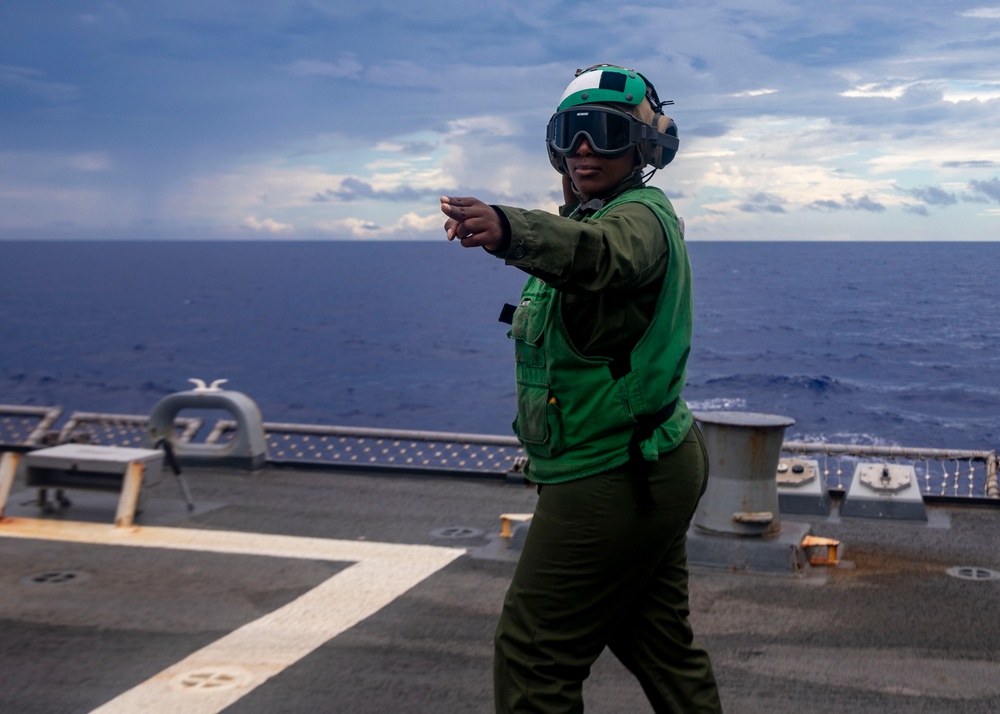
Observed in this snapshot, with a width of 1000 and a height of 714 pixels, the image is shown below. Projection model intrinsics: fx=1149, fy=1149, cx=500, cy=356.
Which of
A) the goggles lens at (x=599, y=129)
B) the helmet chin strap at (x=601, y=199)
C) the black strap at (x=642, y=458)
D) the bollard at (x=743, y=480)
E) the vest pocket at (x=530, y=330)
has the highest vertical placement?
the goggles lens at (x=599, y=129)

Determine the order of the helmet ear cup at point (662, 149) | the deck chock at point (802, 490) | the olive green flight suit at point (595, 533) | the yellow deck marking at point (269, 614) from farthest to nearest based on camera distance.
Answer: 1. the deck chock at point (802, 490)
2. the yellow deck marking at point (269, 614)
3. the helmet ear cup at point (662, 149)
4. the olive green flight suit at point (595, 533)

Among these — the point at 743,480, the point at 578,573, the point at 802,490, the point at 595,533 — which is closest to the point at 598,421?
the point at 595,533

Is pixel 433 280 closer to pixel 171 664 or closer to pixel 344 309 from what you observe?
pixel 344 309

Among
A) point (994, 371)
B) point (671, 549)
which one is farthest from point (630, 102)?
point (994, 371)

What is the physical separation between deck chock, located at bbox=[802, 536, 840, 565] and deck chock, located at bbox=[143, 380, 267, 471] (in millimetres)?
5236

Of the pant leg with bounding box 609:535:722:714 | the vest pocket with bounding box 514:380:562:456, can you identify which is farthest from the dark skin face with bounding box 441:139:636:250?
the pant leg with bounding box 609:535:722:714

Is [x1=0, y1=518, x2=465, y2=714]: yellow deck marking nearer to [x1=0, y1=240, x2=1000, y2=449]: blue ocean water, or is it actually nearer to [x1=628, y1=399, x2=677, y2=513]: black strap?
[x1=628, y1=399, x2=677, y2=513]: black strap

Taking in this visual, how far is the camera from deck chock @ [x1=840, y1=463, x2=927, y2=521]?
864 centimetres

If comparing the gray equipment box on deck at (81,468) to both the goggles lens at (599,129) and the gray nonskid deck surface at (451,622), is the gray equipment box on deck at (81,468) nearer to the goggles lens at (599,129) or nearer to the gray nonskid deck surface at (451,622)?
the gray nonskid deck surface at (451,622)

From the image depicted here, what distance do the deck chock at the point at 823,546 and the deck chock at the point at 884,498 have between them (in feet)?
4.94

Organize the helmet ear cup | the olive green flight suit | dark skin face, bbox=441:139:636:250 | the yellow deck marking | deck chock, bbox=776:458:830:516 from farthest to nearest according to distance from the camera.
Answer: deck chock, bbox=776:458:830:516 → the yellow deck marking → the helmet ear cup → the olive green flight suit → dark skin face, bbox=441:139:636:250

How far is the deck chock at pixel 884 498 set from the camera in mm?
8641

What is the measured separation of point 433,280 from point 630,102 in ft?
617

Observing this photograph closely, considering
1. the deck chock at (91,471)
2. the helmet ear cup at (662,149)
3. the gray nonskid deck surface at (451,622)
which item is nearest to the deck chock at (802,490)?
the gray nonskid deck surface at (451,622)
